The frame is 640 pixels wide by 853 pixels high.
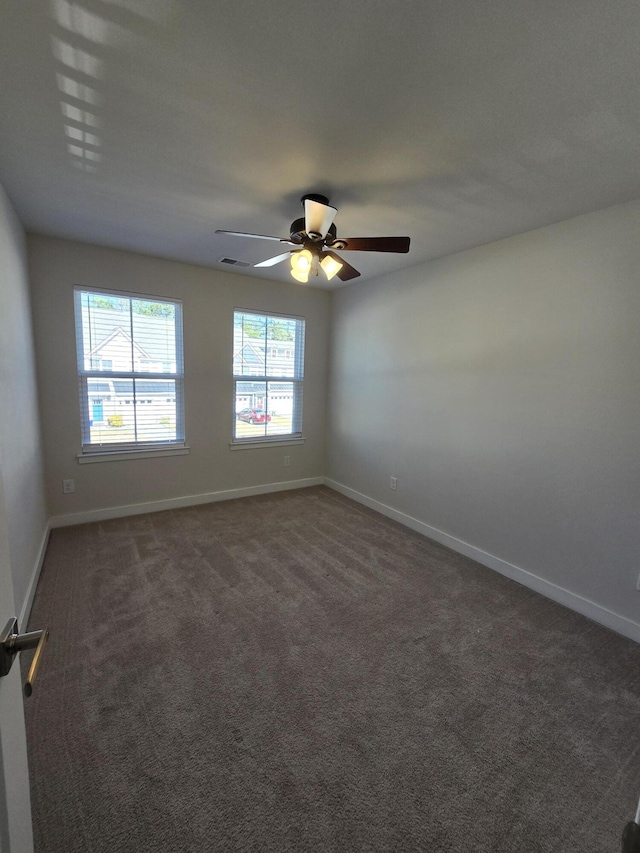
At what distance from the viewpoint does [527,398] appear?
262cm

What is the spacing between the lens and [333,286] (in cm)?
430

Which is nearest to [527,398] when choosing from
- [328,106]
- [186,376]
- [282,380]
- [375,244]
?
[375,244]

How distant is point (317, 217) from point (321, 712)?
7.88 feet

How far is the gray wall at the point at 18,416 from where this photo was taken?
2.00 metres

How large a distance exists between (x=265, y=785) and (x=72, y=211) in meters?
3.37

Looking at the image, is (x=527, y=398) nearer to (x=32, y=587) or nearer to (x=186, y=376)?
(x=186, y=376)

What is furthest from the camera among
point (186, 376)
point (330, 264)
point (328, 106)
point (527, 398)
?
point (186, 376)

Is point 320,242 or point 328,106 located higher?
point 328,106

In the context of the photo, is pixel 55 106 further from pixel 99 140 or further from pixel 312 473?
pixel 312 473

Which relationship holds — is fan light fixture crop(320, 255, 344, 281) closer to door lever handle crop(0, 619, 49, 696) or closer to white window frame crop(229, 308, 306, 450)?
white window frame crop(229, 308, 306, 450)

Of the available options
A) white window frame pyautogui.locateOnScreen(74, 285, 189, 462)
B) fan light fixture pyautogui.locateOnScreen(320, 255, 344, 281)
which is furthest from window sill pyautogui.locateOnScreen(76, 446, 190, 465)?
fan light fixture pyautogui.locateOnScreen(320, 255, 344, 281)

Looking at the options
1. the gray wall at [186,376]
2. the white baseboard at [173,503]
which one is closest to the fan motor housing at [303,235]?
the gray wall at [186,376]

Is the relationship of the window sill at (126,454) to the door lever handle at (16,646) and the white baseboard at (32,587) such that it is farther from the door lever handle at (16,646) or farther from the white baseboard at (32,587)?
the door lever handle at (16,646)

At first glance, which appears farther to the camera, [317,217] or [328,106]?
[317,217]
